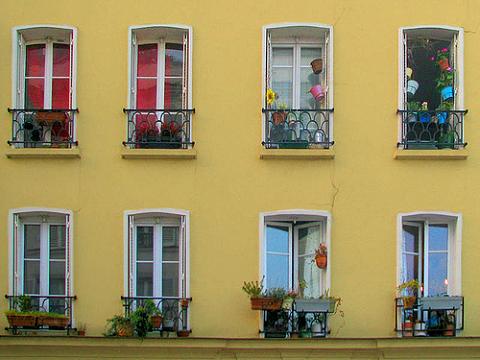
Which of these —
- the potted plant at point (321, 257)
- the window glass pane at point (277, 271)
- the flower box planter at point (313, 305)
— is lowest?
the flower box planter at point (313, 305)

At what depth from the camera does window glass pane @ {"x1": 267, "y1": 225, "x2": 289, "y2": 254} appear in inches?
754

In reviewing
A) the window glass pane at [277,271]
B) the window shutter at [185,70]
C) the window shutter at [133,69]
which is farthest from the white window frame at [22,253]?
the window glass pane at [277,271]

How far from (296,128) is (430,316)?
12.0 feet

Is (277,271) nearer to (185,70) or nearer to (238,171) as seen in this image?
(238,171)

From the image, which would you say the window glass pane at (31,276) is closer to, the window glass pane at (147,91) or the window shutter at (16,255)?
the window shutter at (16,255)

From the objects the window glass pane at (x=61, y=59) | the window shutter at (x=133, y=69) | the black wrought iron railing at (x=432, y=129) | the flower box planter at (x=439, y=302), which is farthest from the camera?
the window glass pane at (x=61, y=59)

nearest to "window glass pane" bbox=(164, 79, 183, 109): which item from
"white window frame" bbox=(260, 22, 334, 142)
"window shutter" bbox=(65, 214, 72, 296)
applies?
"white window frame" bbox=(260, 22, 334, 142)

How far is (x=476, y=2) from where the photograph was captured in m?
19.2

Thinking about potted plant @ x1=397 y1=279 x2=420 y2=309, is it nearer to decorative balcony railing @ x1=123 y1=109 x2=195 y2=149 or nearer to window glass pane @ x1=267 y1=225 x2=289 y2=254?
window glass pane @ x1=267 y1=225 x2=289 y2=254

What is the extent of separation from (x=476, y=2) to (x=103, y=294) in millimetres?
7577

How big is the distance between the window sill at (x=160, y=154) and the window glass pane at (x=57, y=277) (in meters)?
2.05

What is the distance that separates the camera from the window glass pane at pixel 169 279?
19.1m

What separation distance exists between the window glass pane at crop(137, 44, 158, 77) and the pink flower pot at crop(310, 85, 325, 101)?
8.58ft

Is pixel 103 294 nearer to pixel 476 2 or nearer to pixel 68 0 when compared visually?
pixel 68 0
